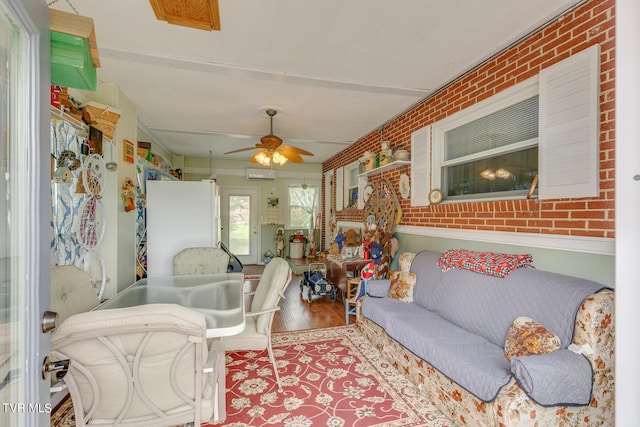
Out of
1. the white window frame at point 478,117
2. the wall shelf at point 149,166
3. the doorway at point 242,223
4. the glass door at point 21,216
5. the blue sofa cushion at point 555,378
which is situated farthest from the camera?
the doorway at point 242,223

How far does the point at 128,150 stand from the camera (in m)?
3.28

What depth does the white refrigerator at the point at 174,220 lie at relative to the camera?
383 cm

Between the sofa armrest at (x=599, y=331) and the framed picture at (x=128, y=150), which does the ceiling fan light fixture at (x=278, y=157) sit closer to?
the framed picture at (x=128, y=150)

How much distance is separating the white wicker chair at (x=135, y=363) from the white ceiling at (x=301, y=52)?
1219 mm

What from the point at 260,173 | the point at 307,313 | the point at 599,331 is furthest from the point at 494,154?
the point at 260,173

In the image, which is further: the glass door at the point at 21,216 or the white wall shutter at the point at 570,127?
the white wall shutter at the point at 570,127

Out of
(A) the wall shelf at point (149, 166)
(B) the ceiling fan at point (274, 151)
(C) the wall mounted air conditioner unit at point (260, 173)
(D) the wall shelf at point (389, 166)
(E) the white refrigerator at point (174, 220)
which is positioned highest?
(C) the wall mounted air conditioner unit at point (260, 173)

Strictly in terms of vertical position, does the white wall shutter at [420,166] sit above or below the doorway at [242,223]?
above

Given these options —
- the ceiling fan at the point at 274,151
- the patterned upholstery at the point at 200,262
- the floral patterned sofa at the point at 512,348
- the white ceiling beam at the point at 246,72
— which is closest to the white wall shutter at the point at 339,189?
the ceiling fan at the point at 274,151

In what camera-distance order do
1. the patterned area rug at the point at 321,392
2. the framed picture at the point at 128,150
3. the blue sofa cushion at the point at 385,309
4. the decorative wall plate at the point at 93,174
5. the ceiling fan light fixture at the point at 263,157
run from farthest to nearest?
the ceiling fan light fixture at the point at 263,157 → the framed picture at the point at 128,150 → the blue sofa cushion at the point at 385,309 → the decorative wall plate at the point at 93,174 → the patterned area rug at the point at 321,392

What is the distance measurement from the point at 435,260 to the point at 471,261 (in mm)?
435

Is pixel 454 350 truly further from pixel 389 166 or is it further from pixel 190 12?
pixel 190 12

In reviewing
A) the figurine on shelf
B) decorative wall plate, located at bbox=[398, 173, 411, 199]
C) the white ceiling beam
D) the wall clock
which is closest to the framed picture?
the white ceiling beam

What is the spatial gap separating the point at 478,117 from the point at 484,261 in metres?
1.33
